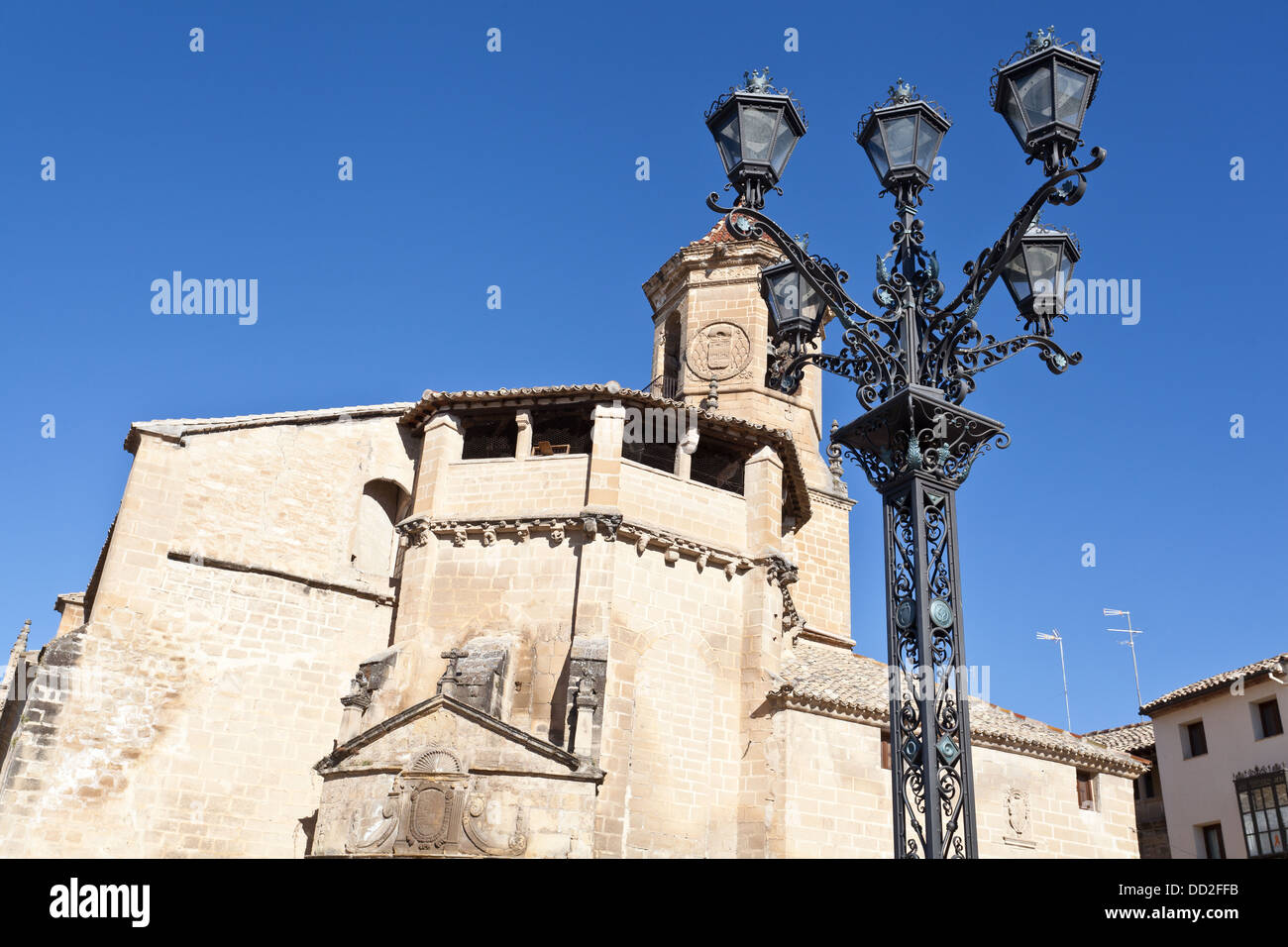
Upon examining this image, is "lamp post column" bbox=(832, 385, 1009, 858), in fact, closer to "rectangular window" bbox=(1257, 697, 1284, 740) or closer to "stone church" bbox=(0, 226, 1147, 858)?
"stone church" bbox=(0, 226, 1147, 858)

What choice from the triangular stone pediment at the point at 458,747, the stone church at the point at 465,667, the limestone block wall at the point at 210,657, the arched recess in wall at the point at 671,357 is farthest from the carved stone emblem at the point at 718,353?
the triangular stone pediment at the point at 458,747

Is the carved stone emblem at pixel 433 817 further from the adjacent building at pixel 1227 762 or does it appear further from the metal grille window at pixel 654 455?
the adjacent building at pixel 1227 762

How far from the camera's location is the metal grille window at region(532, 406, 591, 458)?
19.3 metres

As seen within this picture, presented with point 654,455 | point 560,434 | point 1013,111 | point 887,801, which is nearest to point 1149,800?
point 887,801

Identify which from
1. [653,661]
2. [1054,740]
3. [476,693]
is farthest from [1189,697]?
[476,693]

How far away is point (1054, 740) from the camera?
20703mm

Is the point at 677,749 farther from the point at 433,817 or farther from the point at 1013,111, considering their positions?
the point at 1013,111

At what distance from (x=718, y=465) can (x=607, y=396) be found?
332cm

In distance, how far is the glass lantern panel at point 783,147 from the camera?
7.99 metres

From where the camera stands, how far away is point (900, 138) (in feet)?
24.9

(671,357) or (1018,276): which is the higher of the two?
(671,357)

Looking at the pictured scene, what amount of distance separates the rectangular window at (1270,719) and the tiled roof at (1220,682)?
2.41ft

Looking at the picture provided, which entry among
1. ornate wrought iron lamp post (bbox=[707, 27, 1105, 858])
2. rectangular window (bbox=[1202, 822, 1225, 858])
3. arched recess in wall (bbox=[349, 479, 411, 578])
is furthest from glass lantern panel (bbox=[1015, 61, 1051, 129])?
rectangular window (bbox=[1202, 822, 1225, 858])
